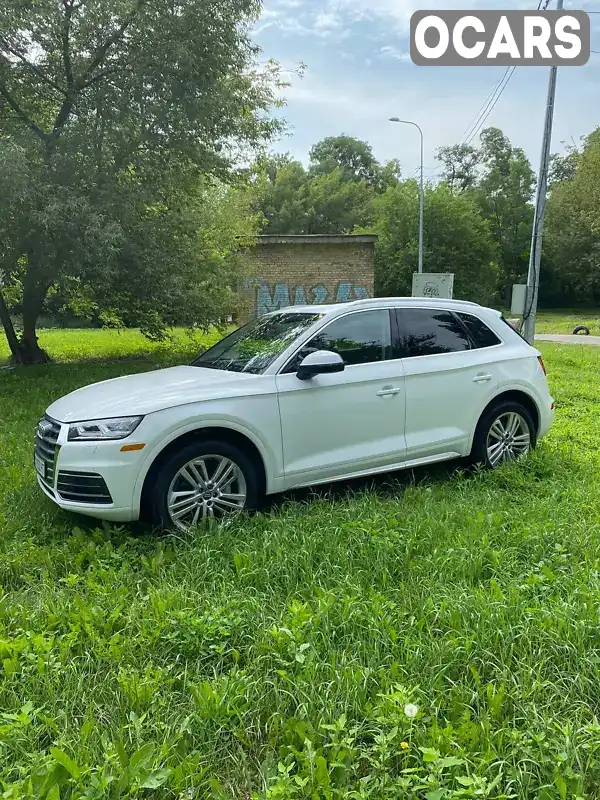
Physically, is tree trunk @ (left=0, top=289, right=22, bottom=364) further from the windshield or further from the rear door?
the rear door

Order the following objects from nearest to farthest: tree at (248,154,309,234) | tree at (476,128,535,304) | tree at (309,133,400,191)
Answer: tree at (248,154,309,234), tree at (476,128,535,304), tree at (309,133,400,191)

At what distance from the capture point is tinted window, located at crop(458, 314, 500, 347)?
5.30m

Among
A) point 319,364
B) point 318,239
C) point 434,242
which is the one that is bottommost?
point 434,242

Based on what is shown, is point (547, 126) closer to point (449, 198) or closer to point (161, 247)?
point (161, 247)

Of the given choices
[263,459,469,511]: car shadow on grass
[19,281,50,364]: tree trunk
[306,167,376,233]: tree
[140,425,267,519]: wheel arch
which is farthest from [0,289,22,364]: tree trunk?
[306,167,376,233]: tree

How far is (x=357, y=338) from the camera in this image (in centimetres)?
470

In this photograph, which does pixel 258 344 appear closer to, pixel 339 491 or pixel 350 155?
pixel 339 491

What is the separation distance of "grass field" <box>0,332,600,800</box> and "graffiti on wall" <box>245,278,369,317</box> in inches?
672

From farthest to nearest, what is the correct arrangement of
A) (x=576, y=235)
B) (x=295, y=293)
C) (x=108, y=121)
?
(x=576, y=235)
(x=295, y=293)
(x=108, y=121)

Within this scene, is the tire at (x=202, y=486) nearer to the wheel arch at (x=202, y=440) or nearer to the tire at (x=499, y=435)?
the wheel arch at (x=202, y=440)

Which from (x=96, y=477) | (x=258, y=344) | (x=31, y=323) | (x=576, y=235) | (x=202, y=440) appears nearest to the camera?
(x=96, y=477)

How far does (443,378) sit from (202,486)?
2.19m

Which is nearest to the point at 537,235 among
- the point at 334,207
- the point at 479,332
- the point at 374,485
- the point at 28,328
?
the point at 479,332

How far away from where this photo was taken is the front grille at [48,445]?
3.92 metres
